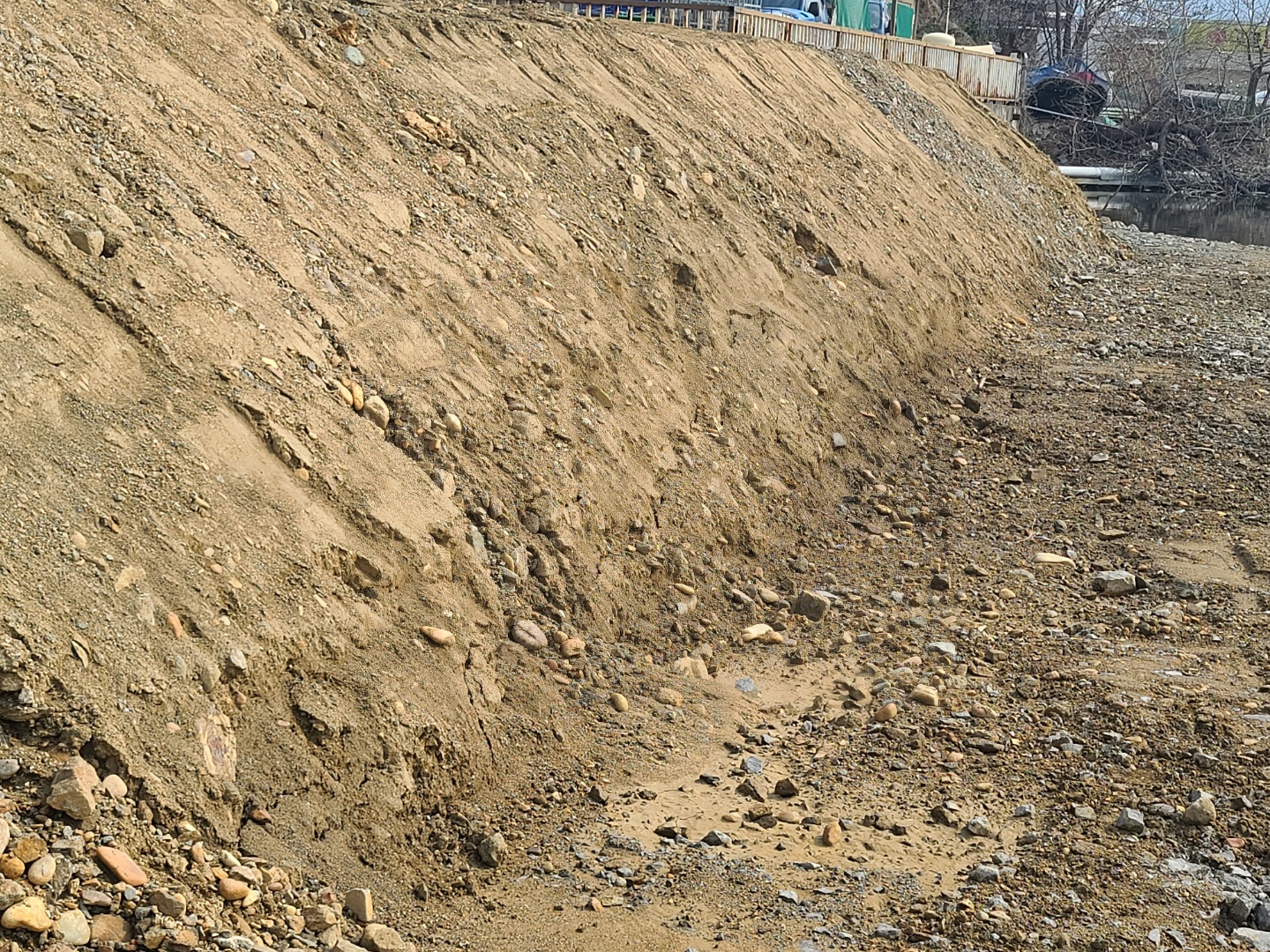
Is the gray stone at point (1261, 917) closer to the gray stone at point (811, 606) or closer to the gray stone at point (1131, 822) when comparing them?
the gray stone at point (1131, 822)

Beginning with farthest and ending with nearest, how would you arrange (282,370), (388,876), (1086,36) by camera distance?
(1086,36), (282,370), (388,876)

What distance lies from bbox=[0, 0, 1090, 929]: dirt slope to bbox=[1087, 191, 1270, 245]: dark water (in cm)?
1757

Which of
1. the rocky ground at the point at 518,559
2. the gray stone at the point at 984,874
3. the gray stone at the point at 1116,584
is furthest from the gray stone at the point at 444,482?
the gray stone at the point at 1116,584

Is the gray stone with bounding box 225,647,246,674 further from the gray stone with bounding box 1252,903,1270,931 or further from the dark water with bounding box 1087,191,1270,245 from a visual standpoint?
the dark water with bounding box 1087,191,1270,245

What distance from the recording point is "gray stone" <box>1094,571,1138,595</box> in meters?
7.19

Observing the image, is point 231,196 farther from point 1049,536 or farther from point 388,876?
point 1049,536

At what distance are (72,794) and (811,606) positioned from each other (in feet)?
13.1

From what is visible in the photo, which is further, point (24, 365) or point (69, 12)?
point (69, 12)

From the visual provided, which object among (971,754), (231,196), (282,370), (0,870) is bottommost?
(971,754)

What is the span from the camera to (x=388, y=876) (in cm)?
426

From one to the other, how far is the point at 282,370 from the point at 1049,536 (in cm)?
472

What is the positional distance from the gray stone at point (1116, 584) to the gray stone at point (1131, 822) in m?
2.51

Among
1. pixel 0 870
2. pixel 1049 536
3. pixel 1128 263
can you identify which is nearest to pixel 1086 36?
pixel 1128 263

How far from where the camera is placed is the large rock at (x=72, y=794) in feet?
11.6
